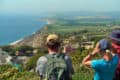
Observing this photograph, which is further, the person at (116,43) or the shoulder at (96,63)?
the person at (116,43)

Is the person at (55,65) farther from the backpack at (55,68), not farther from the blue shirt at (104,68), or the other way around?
the blue shirt at (104,68)

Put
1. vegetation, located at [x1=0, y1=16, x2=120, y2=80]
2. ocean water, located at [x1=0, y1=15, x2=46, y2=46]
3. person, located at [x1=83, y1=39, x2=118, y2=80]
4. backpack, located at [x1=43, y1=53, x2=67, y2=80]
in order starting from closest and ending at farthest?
person, located at [x1=83, y1=39, x2=118, y2=80] < backpack, located at [x1=43, y1=53, x2=67, y2=80] < vegetation, located at [x1=0, y1=16, x2=120, y2=80] < ocean water, located at [x1=0, y1=15, x2=46, y2=46]

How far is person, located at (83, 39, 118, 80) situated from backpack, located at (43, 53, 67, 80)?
0.63 feet

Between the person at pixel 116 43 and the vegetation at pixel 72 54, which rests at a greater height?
the person at pixel 116 43

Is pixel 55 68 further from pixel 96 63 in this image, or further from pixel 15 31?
pixel 15 31

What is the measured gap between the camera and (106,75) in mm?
3080

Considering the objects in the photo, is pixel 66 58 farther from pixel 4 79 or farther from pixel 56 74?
pixel 4 79

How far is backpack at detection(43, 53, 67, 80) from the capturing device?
122 inches

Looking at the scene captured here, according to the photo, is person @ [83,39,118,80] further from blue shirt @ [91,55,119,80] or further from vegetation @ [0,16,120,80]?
vegetation @ [0,16,120,80]

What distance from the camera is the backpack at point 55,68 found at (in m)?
3.09

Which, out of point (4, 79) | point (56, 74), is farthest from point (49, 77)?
point (4, 79)

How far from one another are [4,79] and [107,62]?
3.22 meters

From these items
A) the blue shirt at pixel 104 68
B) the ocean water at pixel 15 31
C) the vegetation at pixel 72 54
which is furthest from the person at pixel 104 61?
the ocean water at pixel 15 31

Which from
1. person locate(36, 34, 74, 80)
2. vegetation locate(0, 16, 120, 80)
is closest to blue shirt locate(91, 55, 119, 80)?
person locate(36, 34, 74, 80)
